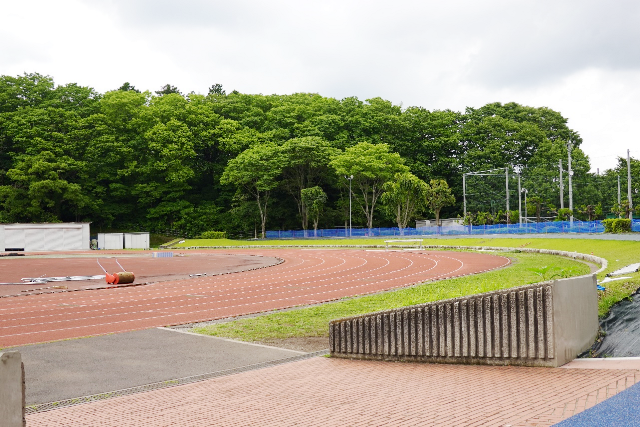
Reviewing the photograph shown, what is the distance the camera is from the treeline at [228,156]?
68562 millimetres

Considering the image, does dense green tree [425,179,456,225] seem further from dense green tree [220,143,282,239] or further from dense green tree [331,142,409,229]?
dense green tree [220,143,282,239]

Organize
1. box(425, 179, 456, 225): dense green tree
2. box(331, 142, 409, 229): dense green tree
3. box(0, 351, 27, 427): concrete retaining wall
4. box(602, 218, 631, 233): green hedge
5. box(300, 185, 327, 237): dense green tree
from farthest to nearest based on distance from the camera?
1. box(425, 179, 456, 225): dense green tree
2. box(300, 185, 327, 237): dense green tree
3. box(331, 142, 409, 229): dense green tree
4. box(602, 218, 631, 233): green hedge
5. box(0, 351, 27, 427): concrete retaining wall

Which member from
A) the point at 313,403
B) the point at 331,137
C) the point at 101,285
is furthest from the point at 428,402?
the point at 331,137

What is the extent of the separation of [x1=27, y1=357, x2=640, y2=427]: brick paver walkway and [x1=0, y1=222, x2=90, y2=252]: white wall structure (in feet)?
191

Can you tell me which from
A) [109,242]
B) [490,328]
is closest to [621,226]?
[490,328]

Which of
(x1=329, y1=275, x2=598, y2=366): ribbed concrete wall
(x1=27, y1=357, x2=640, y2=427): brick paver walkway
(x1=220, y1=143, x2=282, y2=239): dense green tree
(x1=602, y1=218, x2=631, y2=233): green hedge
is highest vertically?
(x1=220, y1=143, x2=282, y2=239): dense green tree

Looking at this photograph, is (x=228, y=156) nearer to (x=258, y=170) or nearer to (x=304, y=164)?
(x=258, y=170)

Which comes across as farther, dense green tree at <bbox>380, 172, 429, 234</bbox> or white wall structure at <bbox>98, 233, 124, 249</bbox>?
dense green tree at <bbox>380, 172, 429, 234</bbox>

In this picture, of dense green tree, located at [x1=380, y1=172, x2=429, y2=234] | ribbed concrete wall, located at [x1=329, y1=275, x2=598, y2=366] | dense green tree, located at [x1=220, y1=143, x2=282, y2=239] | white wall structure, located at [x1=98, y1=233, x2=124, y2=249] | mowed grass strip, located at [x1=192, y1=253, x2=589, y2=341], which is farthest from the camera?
dense green tree, located at [x1=220, y1=143, x2=282, y2=239]

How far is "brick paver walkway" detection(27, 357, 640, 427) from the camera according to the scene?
5402mm

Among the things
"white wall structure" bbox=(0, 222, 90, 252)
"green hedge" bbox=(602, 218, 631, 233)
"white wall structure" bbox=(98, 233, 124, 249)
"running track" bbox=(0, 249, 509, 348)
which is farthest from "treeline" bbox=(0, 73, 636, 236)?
"running track" bbox=(0, 249, 509, 348)

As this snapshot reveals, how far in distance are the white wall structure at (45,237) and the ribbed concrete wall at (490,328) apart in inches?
2282

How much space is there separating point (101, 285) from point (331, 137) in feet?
188

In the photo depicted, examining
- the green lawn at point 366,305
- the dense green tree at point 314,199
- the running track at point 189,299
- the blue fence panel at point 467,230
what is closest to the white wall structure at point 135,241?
the blue fence panel at point 467,230
